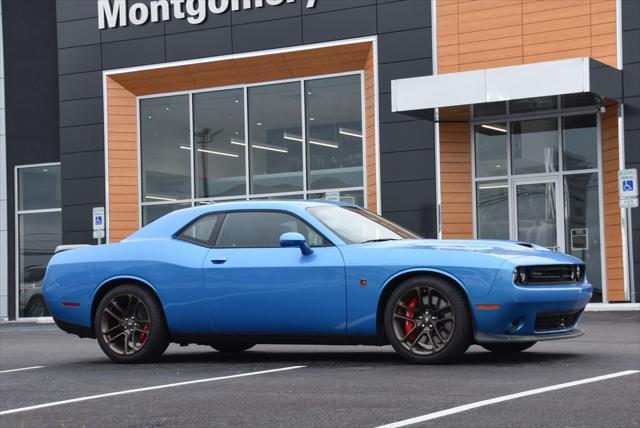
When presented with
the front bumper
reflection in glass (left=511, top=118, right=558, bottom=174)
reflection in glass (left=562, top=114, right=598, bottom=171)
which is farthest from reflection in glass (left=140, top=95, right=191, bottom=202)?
the front bumper

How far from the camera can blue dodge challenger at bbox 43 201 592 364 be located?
8914 mm

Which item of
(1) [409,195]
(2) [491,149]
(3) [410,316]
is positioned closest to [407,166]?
(1) [409,195]

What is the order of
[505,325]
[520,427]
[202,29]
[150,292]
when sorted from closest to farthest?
[520,427], [505,325], [150,292], [202,29]

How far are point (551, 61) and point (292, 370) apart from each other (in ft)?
44.9

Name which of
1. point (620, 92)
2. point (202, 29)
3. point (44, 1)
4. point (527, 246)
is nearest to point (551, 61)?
point (620, 92)

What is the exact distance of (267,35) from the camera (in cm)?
2633

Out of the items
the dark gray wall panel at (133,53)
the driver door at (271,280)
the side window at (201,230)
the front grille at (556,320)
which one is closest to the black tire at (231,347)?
the driver door at (271,280)

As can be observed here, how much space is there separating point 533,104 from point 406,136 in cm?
305

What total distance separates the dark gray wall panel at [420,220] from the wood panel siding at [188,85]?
0.55 metres

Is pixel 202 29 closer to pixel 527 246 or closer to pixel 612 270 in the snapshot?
pixel 612 270

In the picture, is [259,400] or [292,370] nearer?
[259,400]

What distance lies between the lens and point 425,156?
24.6 meters

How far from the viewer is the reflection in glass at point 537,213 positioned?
23766mm

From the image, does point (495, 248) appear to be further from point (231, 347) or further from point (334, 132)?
point (334, 132)
